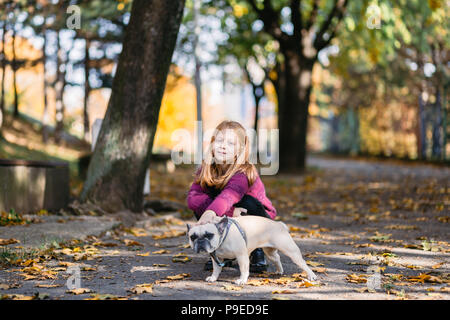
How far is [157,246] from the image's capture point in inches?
260

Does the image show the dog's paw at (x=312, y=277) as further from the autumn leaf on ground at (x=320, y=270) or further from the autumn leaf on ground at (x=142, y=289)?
the autumn leaf on ground at (x=142, y=289)

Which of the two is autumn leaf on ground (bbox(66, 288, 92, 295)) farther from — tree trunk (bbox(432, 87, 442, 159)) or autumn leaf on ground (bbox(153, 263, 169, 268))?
tree trunk (bbox(432, 87, 442, 159))

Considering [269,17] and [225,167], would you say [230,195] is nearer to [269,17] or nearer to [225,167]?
[225,167]

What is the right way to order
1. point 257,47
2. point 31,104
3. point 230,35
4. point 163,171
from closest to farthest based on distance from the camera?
1. point 163,171
2. point 230,35
3. point 257,47
4. point 31,104

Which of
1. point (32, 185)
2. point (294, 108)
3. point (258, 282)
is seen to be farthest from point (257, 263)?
point (294, 108)

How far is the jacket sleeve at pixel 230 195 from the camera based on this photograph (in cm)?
456

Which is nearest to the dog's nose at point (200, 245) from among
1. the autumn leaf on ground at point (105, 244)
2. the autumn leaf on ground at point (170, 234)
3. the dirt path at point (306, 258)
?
the dirt path at point (306, 258)

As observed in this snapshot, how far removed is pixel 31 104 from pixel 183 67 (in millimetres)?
18737

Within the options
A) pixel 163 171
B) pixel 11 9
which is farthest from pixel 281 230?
pixel 163 171

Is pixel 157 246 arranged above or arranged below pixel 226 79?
below

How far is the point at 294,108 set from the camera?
16781mm

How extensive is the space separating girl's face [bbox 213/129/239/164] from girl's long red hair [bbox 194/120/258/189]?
3 cm

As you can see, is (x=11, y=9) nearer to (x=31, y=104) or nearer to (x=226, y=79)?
(x=226, y=79)

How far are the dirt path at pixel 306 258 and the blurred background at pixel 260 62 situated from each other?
413cm
